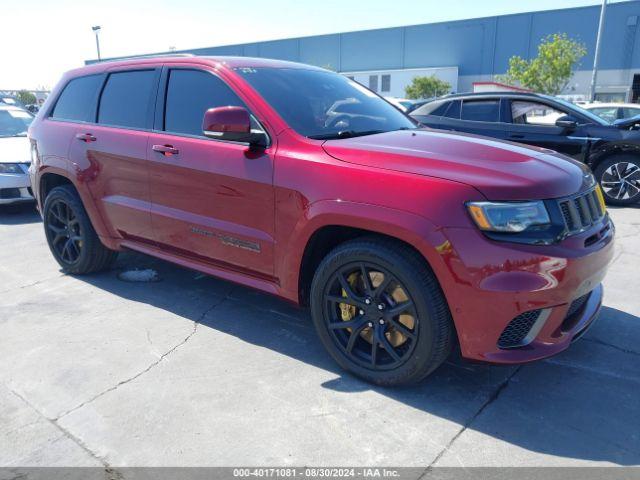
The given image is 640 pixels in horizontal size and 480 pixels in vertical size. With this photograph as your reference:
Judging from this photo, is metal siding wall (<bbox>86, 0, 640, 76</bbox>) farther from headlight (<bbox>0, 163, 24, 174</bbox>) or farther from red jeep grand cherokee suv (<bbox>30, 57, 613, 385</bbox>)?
red jeep grand cherokee suv (<bbox>30, 57, 613, 385</bbox>)

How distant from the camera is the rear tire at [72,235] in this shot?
439 centimetres

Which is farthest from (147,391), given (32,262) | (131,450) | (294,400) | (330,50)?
(330,50)

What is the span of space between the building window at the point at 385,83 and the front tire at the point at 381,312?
2265 inches

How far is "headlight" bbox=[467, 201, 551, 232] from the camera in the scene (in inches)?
91.7

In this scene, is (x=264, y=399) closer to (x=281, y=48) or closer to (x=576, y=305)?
(x=576, y=305)

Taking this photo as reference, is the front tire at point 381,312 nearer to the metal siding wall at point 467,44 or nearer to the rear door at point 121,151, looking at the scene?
the rear door at point 121,151

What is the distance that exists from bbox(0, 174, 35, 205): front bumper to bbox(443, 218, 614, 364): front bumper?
678cm

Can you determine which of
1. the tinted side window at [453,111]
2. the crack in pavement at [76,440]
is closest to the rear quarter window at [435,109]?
the tinted side window at [453,111]

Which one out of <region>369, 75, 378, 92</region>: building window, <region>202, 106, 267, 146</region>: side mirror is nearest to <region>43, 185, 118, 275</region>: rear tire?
<region>202, 106, 267, 146</region>: side mirror

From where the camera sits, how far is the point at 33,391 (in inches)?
111

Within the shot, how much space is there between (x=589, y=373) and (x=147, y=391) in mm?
2534

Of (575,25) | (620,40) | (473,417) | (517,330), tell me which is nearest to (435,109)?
(517,330)

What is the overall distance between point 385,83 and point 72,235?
56.8 m

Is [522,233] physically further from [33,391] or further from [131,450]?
[33,391]
